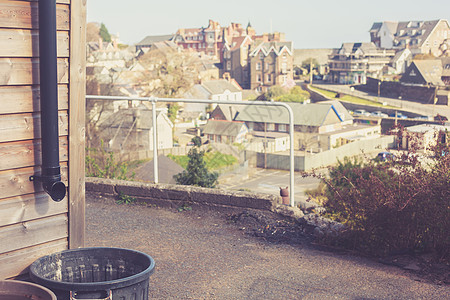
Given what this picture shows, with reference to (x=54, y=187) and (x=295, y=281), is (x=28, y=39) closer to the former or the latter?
(x=54, y=187)

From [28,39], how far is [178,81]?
1660 inches

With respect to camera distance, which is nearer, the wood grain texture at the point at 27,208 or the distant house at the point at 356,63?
the wood grain texture at the point at 27,208

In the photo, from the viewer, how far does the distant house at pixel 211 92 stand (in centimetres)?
6482

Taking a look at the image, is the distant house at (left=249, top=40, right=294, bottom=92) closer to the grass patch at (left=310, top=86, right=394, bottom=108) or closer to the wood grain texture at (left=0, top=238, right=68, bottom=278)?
the grass patch at (left=310, top=86, right=394, bottom=108)

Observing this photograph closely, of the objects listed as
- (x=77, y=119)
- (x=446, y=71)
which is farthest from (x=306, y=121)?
(x=77, y=119)

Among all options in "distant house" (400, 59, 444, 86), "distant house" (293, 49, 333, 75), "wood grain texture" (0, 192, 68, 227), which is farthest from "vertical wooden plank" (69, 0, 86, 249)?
"distant house" (293, 49, 333, 75)

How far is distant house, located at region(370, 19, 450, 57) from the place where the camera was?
3989 inches

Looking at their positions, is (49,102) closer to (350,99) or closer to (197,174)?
(197,174)

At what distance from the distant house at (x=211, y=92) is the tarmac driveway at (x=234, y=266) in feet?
188

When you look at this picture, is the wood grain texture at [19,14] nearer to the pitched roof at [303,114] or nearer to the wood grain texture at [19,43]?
the wood grain texture at [19,43]

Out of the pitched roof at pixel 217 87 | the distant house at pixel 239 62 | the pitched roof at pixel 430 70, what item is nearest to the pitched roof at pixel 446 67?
the pitched roof at pixel 430 70

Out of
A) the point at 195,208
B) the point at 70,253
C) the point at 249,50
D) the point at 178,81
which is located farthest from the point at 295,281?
the point at 249,50

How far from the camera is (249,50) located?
9531cm

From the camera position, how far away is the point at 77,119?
335 centimetres
